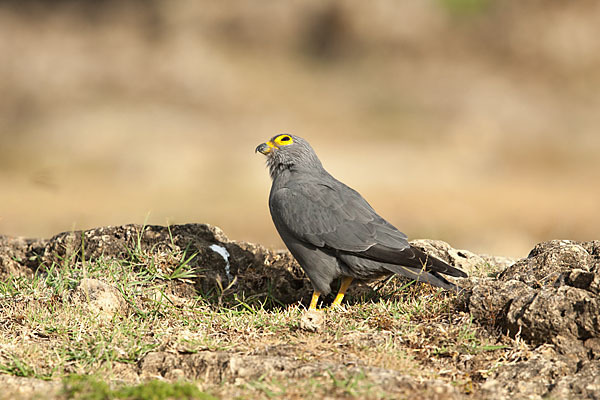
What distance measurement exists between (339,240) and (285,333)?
0.99 m

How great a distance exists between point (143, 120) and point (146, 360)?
19241 mm

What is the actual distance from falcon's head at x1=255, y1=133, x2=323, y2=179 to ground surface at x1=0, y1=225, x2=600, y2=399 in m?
0.99

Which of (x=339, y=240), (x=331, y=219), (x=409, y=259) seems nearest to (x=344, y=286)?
(x=339, y=240)

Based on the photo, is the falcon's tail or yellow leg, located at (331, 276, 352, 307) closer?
the falcon's tail

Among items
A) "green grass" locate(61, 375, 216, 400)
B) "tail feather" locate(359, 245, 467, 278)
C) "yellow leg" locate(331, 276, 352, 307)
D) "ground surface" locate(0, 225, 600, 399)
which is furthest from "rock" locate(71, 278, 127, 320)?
"tail feather" locate(359, 245, 467, 278)

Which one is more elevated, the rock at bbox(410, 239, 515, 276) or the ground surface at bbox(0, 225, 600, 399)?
the rock at bbox(410, 239, 515, 276)

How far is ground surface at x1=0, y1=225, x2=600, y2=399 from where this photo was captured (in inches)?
139

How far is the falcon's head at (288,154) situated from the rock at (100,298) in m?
1.72

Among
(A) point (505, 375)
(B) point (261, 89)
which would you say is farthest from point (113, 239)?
(B) point (261, 89)

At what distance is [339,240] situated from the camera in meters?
5.04

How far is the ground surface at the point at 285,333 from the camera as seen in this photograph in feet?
11.6

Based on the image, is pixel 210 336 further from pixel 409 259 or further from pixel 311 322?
pixel 409 259

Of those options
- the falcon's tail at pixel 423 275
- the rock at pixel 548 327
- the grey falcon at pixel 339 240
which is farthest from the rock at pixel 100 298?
the rock at pixel 548 327

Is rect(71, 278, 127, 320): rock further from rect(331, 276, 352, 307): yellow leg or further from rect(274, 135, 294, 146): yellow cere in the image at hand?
rect(274, 135, 294, 146): yellow cere
